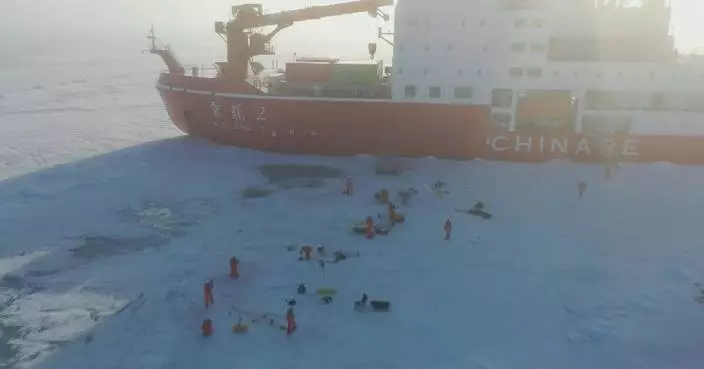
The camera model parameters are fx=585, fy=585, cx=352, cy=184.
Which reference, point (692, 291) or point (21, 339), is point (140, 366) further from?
point (692, 291)

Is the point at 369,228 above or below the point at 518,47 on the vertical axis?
below

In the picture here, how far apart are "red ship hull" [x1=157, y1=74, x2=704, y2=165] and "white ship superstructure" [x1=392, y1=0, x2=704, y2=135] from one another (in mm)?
510

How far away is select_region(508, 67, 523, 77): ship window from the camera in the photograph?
71.1ft

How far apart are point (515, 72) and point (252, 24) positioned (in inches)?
445

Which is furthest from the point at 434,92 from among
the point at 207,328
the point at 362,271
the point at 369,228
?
the point at 207,328

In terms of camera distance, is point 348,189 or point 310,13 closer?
point 348,189

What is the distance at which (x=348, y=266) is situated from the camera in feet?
43.6

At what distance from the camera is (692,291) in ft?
39.6

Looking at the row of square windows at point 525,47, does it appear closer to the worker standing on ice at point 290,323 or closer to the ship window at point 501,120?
the ship window at point 501,120

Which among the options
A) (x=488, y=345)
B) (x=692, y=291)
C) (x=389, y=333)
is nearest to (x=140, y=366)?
(x=389, y=333)

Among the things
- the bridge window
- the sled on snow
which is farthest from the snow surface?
the bridge window

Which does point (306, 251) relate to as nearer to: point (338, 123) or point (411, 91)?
point (338, 123)

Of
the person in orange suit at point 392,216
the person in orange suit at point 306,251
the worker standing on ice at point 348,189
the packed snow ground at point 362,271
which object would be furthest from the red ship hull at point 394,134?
the person in orange suit at point 306,251

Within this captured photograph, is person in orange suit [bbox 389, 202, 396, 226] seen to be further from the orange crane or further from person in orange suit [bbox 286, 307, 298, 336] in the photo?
the orange crane
